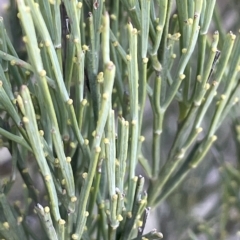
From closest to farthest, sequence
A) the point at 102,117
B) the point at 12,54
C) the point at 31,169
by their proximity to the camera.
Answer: the point at 102,117 → the point at 12,54 → the point at 31,169

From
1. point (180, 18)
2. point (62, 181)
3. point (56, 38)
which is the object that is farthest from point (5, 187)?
point (180, 18)

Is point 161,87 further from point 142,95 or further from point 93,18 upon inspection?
point 93,18

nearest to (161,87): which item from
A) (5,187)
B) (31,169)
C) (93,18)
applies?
(93,18)

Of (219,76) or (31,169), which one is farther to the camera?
(31,169)

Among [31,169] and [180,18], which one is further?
[31,169]

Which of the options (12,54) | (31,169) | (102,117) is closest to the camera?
(102,117)

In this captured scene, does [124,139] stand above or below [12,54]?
below

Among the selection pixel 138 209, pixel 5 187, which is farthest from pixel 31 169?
pixel 138 209

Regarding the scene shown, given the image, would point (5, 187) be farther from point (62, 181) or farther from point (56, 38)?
point (56, 38)

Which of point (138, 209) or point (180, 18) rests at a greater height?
point (180, 18)
